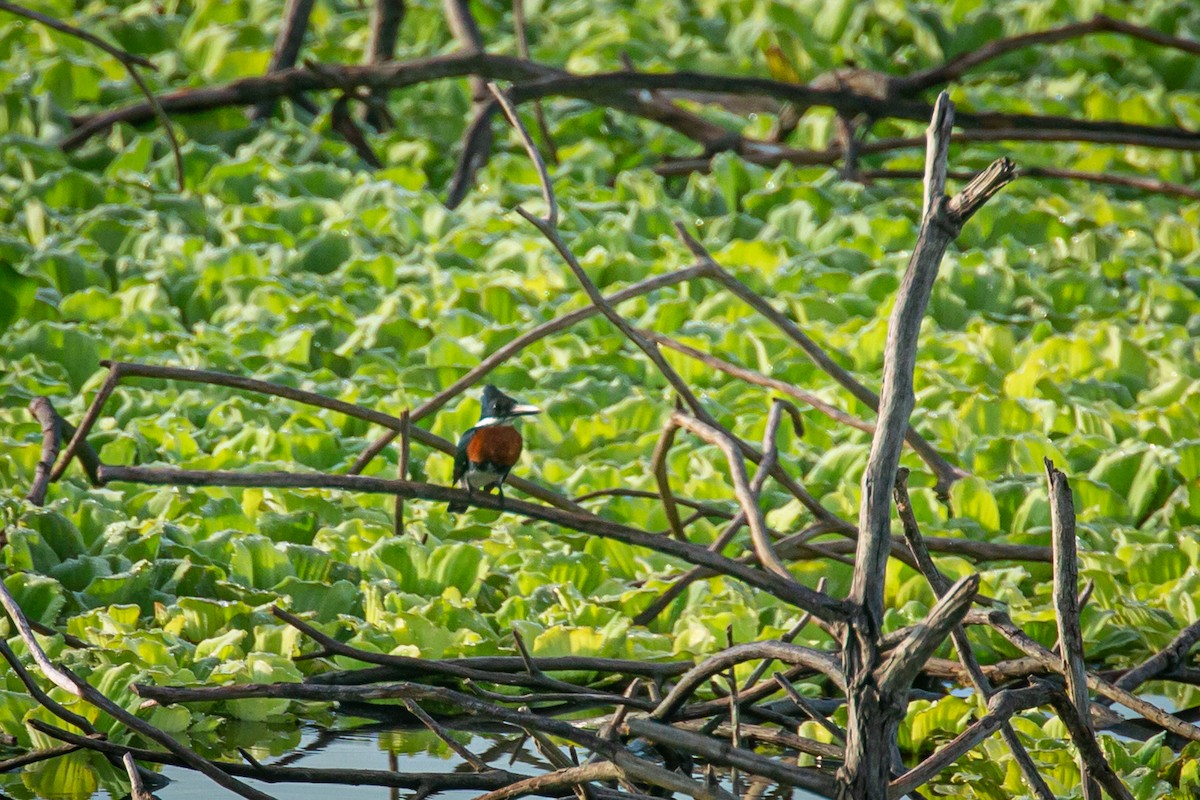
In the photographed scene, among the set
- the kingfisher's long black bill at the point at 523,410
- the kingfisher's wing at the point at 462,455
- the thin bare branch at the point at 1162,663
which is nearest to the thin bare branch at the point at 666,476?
the kingfisher's long black bill at the point at 523,410

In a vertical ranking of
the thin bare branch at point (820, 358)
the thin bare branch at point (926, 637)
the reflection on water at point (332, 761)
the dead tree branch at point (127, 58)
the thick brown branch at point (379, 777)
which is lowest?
the reflection on water at point (332, 761)

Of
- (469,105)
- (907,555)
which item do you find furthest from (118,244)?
(907,555)

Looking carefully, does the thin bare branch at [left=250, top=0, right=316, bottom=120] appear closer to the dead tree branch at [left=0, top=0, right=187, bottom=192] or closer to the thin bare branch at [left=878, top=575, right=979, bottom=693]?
the dead tree branch at [left=0, top=0, right=187, bottom=192]

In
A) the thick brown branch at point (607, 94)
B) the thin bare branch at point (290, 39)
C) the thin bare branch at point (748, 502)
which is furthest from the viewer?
the thin bare branch at point (290, 39)

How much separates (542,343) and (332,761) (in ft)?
6.17

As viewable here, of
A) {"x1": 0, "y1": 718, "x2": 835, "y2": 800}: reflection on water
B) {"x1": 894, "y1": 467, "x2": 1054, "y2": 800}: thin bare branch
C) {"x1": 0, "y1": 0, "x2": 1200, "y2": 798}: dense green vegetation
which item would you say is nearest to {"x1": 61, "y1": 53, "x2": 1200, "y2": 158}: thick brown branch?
{"x1": 0, "y1": 0, "x2": 1200, "y2": 798}: dense green vegetation

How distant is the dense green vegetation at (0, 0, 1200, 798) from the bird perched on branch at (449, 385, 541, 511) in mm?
241

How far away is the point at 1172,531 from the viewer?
304 cm

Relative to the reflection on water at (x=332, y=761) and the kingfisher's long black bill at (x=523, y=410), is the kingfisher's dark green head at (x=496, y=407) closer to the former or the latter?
the kingfisher's long black bill at (x=523, y=410)

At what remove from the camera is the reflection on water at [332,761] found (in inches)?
83.6

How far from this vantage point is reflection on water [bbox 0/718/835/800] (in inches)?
83.6

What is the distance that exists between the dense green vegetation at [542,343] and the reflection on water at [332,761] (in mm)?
29

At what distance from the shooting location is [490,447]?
253 centimetres

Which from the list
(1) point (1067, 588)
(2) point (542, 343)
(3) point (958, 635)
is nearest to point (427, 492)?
(3) point (958, 635)
